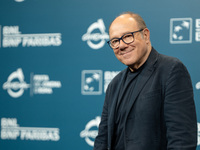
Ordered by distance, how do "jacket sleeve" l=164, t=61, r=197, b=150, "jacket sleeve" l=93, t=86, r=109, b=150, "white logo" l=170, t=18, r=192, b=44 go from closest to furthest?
"jacket sleeve" l=164, t=61, r=197, b=150 → "jacket sleeve" l=93, t=86, r=109, b=150 → "white logo" l=170, t=18, r=192, b=44

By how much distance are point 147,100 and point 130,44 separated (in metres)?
0.30

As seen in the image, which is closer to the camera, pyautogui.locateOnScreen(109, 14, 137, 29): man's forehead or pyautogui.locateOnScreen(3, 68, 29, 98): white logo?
pyautogui.locateOnScreen(109, 14, 137, 29): man's forehead

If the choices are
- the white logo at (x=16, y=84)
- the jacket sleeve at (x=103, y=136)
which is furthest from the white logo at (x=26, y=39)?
the jacket sleeve at (x=103, y=136)

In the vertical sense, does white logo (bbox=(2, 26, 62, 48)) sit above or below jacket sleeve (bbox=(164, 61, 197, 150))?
above

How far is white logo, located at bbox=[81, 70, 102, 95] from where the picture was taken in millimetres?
3029

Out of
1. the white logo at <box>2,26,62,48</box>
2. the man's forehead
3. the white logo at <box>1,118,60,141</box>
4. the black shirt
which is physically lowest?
the white logo at <box>1,118,60,141</box>

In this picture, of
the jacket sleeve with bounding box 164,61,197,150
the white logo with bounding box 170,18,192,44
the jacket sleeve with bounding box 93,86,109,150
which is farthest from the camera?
the white logo with bounding box 170,18,192,44

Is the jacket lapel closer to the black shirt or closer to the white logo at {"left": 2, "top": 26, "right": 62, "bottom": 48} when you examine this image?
the black shirt

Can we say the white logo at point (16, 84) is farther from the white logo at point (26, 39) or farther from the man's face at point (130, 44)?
the man's face at point (130, 44)

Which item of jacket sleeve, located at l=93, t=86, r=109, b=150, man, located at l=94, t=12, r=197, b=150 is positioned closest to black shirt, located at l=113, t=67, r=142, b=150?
man, located at l=94, t=12, r=197, b=150

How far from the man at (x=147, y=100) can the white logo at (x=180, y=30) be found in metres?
1.30

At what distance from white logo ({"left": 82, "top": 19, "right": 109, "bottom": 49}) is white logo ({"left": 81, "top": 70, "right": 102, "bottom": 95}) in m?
0.28

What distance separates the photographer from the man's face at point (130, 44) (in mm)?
1465

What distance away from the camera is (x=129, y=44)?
4.81 ft
